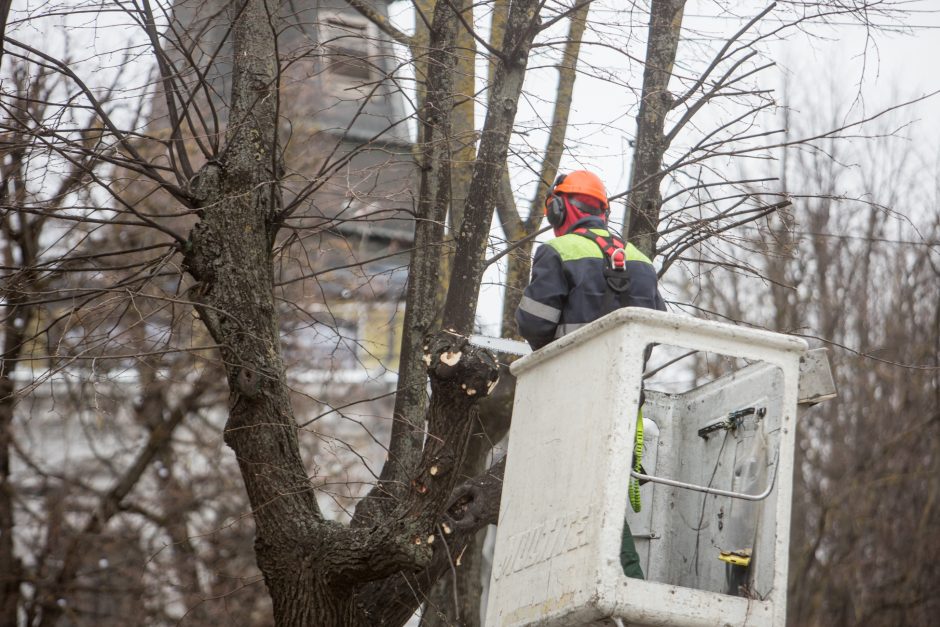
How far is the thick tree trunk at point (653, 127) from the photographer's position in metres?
6.91

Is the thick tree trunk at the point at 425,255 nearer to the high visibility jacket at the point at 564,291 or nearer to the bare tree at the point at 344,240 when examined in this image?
the bare tree at the point at 344,240

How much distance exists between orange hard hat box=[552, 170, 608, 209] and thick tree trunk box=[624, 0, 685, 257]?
1.20 metres

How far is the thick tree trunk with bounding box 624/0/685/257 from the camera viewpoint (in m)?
6.91

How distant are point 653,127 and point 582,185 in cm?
186

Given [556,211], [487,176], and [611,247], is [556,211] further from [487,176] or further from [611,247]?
[487,176]

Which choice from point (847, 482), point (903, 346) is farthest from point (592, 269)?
point (903, 346)

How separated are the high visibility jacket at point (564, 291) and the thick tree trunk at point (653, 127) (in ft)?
5.13

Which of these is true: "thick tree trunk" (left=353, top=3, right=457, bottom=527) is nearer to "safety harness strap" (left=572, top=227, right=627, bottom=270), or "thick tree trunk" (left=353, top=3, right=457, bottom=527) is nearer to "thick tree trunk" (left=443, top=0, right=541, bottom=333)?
"thick tree trunk" (left=443, top=0, right=541, bottom=333)

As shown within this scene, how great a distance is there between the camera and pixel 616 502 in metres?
4.13

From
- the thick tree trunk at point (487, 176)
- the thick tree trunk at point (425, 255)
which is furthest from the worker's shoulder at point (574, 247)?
the thick tree trunk at point (425, 255)

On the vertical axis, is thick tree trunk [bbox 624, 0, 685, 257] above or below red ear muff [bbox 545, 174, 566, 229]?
above

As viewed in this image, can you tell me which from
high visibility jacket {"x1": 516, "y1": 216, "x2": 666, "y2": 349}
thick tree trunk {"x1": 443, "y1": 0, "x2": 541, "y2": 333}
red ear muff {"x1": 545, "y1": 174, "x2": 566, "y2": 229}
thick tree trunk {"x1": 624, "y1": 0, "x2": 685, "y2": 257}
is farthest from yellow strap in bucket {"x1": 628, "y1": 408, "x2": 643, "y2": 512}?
thick tree trunk {"x1": 624, "y1": 0, "x2": 685, "y2": 257}

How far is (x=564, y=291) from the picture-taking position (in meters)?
5.18

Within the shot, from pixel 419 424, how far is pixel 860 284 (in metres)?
16.4
